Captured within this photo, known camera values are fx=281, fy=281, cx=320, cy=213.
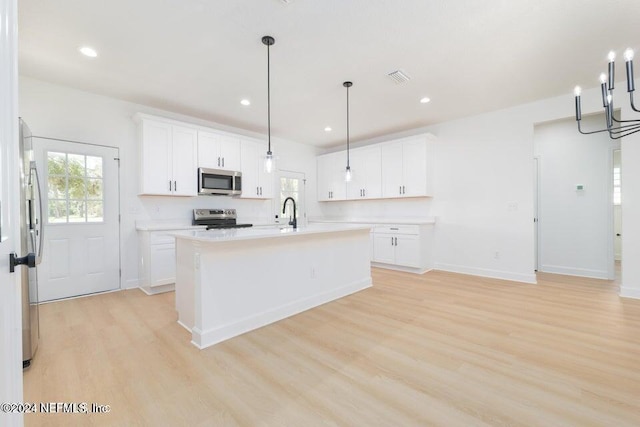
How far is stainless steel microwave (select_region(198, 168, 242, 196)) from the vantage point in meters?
4.54

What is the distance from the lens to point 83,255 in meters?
3.78

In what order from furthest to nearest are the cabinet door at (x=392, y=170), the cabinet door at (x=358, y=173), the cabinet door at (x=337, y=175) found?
the cabinet door at (x=337, y=175), the cabinet door at (x=358, y=173), the cabinet door at (x=392, y=170)

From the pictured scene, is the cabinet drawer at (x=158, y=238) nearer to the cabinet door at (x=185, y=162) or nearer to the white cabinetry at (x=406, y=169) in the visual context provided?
the cabinet door at (x=185, y=162)

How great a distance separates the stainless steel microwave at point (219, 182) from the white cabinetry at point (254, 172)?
184 mm

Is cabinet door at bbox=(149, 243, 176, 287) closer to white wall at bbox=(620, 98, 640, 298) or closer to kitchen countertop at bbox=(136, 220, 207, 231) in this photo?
kitchen countertop at bbox=(136, 220, 207, 231)

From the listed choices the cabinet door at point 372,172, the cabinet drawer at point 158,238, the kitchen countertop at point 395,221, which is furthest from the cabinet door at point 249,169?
the cabinet door at point 372,172

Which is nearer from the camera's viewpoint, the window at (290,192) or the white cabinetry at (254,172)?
the white cabinetry at (254,172)

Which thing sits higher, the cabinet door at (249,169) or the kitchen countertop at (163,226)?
the cabinet door at (249,169)

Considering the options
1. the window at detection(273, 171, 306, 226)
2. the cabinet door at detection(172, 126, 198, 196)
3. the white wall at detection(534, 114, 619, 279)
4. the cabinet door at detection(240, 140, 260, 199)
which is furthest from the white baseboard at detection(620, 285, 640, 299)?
the cabinet door at detection(172, 126, 198, 196)

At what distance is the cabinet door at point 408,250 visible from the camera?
5.02m

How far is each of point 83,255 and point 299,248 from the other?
3019 mm

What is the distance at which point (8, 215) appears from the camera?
2.96 feet

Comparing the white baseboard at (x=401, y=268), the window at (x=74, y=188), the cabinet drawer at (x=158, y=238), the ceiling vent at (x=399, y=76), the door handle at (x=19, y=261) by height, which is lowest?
the white baseboard at (x=401, y=268)

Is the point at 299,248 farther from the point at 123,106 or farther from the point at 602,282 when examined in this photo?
the point at 602,282
